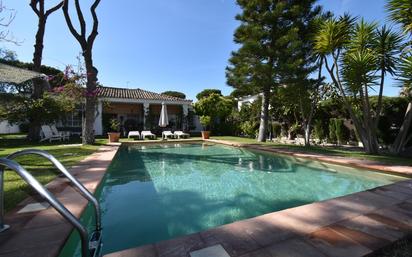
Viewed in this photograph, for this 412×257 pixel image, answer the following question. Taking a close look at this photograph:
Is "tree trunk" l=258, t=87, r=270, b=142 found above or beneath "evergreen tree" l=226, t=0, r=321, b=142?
beneath

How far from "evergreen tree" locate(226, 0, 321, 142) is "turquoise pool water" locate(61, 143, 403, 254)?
634 centimetres

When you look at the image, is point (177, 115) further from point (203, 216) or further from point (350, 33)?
point (203, 216)

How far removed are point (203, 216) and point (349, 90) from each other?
29.0 feet

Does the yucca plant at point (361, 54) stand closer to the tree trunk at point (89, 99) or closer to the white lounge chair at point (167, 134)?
the tree trunk at point (89, 99)

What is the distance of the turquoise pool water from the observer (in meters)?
3.71

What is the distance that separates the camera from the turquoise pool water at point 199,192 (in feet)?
12.2

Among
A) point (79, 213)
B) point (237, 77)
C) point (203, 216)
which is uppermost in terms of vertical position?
point (237, 77)

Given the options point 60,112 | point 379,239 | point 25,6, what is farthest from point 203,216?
point 25,6

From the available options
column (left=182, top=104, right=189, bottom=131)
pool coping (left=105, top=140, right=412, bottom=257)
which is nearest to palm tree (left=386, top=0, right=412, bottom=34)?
pool coping (left=105, top=140, right=412, bottom=257)

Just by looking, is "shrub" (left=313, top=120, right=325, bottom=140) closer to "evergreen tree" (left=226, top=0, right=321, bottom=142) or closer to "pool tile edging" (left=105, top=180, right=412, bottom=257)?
"evergreen tree" (left=226, top=0, right=321, bottom=142)

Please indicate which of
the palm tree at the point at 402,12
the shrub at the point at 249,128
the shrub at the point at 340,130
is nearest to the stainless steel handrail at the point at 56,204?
the palm tree at the point at 402,12

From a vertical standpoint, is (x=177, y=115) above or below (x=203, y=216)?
above

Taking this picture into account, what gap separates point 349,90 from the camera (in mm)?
9484

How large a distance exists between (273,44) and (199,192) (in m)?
12.0
